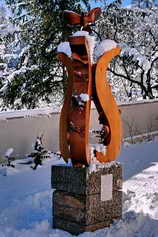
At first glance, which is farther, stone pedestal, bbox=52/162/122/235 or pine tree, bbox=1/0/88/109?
pine tree, bbox=1/0/88/109

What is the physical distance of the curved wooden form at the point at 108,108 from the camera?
4.13 meters

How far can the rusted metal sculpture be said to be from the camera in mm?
4020

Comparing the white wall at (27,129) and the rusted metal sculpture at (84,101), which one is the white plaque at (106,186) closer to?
the rusted metal sculpture at (84,101)

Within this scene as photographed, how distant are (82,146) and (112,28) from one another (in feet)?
37.8

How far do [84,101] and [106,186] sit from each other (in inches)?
33.2

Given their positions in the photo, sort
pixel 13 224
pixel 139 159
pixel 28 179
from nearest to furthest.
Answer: pixel 13 224, pixel 28 179, pixel 139 159

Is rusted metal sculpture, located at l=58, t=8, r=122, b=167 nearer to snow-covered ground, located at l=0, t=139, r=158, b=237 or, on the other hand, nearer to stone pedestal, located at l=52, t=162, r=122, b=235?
stone pedestal, located at l=52, t=162, r=122, b=235

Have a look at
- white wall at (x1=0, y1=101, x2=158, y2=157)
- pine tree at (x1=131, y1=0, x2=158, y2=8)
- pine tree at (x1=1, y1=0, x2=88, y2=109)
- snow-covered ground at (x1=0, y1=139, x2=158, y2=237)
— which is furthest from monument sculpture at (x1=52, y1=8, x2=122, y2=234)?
pine tree at (x1=131, y1=0, x2=158, y2=8)

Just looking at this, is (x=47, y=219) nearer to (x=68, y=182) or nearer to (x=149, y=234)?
(x=68, y=182)

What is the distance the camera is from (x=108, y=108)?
4.16 m

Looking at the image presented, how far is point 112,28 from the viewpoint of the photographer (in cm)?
1493

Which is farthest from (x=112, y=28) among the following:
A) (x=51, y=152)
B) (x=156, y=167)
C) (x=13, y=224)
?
(x=13, y=224)

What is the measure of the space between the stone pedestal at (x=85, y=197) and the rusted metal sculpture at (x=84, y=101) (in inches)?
5.3

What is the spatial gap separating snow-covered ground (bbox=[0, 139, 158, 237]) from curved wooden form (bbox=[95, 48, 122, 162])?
0.68 metres
